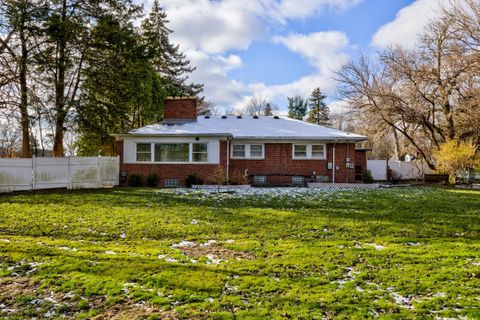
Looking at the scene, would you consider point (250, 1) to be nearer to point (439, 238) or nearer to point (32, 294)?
point (439, 238)

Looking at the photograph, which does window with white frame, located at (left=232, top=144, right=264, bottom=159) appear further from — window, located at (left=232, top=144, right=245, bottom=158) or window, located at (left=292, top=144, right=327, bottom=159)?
window, located at (left=292, top=144, right=327, bottom=159)

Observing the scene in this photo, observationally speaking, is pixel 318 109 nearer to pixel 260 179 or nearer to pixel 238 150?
pixel 238 150

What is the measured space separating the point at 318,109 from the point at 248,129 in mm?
29230

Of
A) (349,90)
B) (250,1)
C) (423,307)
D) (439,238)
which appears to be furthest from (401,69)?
(423,307)

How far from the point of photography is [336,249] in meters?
5.68

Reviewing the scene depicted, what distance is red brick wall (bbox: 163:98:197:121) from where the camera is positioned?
19.8 meters

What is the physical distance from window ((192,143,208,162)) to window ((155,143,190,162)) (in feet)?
1.21

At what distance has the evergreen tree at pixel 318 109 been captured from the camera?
149 feet

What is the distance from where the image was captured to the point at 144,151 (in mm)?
17312

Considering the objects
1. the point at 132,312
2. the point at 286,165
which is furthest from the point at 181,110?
the point at 132,312

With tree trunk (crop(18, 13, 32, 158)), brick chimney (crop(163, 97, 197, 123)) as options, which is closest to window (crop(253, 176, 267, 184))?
brick chimney (crop(163, 97, 197, 123))

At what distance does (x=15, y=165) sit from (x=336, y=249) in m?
14.0

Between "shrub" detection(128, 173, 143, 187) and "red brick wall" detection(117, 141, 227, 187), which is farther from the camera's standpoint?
"red brick wall" detection(117, 141, 227, 187)

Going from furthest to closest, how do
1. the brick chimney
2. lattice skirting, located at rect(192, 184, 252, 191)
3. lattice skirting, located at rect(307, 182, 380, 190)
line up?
the brick chimney, lattice skirting, located at rect(307, 182, 380, 190), lattice skirting, located at rect(192, 184, 252, 191)
